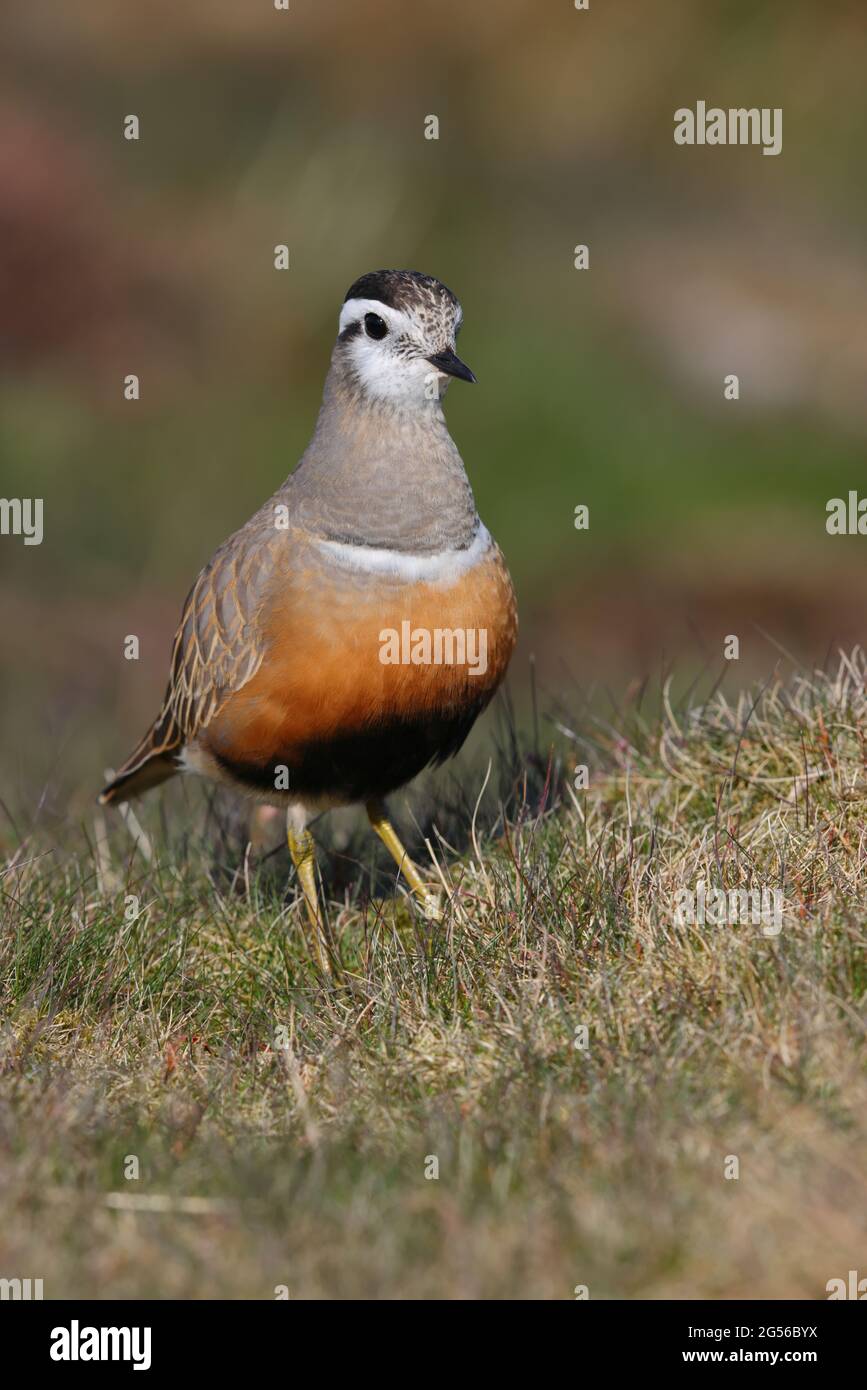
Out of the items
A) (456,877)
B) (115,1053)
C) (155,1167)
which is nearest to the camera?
(155,1167)

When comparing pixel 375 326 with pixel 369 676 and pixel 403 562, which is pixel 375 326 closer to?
pixel 403 562

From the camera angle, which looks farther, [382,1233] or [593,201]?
[593,201]

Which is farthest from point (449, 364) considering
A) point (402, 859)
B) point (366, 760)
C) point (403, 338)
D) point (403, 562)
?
point (402, 859)

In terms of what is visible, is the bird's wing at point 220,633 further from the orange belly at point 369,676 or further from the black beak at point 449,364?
the black beak at point 449,364

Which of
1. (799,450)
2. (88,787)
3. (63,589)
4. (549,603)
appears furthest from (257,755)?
(799,450)

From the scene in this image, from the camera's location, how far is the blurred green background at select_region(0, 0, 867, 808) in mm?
15312

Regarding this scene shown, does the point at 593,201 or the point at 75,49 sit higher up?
the point at 75,49

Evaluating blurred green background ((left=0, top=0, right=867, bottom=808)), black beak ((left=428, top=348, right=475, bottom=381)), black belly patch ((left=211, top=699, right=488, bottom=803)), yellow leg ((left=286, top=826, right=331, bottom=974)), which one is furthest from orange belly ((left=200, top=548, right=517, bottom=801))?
blurred green background ((left=0, top=0, right=867, bottom=808))

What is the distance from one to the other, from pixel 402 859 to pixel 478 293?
14.1 metres

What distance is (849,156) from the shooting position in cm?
2252

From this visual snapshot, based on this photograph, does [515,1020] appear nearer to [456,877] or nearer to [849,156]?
[456,877]

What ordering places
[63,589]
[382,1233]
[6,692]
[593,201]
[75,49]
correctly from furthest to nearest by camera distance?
[75,49], [593,201], [63,589], [6,692], [382,1233]

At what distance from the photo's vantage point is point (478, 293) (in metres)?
18.8

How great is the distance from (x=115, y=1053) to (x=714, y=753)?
2282 mm
